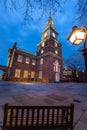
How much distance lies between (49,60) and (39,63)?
158 inches

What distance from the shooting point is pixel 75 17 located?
431cm

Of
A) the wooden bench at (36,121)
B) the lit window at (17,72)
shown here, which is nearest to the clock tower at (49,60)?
the lit window at (17,72)

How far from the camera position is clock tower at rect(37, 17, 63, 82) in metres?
31.2

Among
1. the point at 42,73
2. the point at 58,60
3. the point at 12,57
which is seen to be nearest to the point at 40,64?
the point at 42,73

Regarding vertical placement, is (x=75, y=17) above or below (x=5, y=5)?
above

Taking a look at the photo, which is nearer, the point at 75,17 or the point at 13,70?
the point at 75,17

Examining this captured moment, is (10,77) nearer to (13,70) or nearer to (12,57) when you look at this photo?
(13,70)

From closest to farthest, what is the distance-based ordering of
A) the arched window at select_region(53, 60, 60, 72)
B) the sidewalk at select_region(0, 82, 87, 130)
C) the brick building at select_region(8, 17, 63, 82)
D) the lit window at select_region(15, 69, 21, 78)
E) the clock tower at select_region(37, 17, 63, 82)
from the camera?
the sidewalk at select_region(0, 82, 87, 130) → the lit window at select_region(15, 69, 21, 78) → the brick building at select_region(8, 17, 63, 82) → the clock tower at select_region(37, 17, 63, 82) → the arched window at select_region(53, 60, 60, 72)

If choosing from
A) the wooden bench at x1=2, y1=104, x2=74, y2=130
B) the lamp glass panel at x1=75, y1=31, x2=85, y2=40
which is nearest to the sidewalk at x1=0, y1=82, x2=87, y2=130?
the wooden bench at x1=2, y1=104, x2=74, y2=130

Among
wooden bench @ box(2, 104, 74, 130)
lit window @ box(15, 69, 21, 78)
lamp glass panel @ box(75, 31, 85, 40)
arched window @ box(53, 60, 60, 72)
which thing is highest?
arched window @ box(53, 60, 60, 72)

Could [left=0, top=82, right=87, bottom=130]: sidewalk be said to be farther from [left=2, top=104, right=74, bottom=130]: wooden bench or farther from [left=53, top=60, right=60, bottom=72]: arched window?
[left=53, top=60, right=60, bottom=72]: arched window

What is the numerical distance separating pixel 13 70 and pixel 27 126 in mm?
27017

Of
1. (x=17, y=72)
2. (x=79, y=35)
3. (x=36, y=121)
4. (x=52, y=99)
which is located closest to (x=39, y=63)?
(x=17, y=72)

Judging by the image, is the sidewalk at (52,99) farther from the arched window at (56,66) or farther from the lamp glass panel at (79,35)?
the arched window at (56,66)
